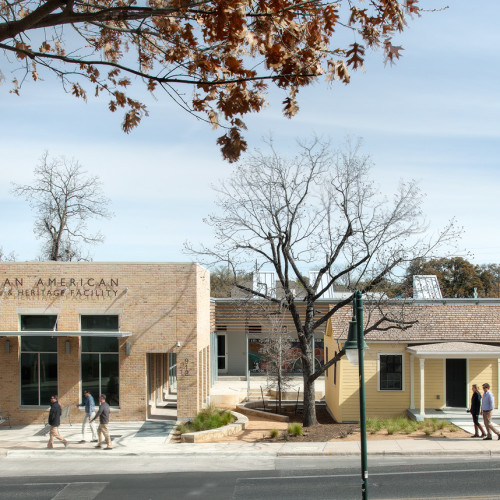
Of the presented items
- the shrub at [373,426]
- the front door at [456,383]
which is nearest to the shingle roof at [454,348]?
the front door at [456,383]

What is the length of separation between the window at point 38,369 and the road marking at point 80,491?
797 centimetres

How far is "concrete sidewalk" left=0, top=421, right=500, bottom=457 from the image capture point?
17.2 m

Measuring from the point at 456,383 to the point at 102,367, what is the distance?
12721 mm

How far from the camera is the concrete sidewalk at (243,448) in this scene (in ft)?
56.5

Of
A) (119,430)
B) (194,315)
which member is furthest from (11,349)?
(194,315)

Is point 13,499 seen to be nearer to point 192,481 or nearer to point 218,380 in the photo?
point 192,481

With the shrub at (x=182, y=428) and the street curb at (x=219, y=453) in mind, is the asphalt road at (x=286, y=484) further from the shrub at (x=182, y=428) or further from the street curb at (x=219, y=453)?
the shrub at (x=182, y=428)

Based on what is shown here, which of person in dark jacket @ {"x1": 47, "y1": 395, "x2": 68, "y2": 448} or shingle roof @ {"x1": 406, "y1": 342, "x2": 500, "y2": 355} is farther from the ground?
shingle roof @ {"x1": 406, "y1": 342, "x2": 500, "y2": 355}

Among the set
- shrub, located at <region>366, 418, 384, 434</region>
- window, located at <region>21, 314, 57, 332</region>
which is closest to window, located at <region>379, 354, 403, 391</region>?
shrub, located at <region>366, 418, 384, 434</region>

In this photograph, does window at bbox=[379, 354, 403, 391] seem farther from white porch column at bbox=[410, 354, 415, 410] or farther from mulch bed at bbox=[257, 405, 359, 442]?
mulch bed at bbox=[257, 405, 359, 442]

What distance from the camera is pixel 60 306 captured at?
22.0m

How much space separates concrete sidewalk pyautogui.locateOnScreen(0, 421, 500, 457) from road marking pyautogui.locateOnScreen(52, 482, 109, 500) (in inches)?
121

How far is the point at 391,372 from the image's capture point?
78.1ft

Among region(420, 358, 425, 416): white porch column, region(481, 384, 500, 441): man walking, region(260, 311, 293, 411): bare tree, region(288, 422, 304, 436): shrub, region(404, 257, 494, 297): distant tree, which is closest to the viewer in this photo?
region(481, 384, 500, 441): man walking
